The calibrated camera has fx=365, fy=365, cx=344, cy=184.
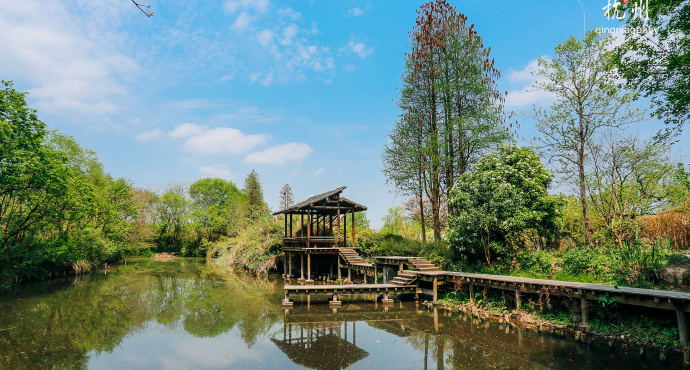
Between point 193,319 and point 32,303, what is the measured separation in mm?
7933

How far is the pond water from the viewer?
7789mm

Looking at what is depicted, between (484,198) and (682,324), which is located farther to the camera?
(484,198)

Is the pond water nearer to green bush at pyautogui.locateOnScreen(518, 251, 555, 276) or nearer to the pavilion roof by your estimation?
green bush at pyautogui.locateOnScreen(518, 251, 555, 276)

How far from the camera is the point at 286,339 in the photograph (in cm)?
972

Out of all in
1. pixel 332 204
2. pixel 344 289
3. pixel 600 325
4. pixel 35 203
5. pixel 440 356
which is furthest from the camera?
pixel 332 204

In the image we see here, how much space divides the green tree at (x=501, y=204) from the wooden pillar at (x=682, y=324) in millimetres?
5810

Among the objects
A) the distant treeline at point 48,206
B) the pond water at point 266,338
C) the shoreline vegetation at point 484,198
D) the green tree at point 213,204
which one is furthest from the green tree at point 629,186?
the green tree at point 213,204

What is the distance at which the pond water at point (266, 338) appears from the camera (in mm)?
7789

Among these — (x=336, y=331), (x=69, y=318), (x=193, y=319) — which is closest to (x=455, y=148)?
(x=336, y=331)

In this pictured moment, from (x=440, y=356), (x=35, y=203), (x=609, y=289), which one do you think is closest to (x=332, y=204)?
(x=440, y=356)

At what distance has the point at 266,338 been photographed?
9875 mm

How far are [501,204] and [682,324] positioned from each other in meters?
6.46

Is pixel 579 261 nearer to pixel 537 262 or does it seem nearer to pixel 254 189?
pixel 537 262

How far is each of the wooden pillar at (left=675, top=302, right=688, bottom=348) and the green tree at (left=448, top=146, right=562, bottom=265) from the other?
5810 millimetres
